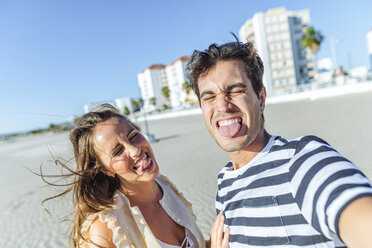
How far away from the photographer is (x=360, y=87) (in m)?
25.4

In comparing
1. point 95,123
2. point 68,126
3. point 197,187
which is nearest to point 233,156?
point 95,123

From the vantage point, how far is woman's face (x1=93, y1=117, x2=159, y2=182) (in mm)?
2191

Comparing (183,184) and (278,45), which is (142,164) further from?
(278,45)

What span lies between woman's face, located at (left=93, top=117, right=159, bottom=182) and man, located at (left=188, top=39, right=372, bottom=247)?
75 cm

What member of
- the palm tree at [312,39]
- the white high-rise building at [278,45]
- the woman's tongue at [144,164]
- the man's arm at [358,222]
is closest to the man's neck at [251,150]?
the man's arm at [358,222]

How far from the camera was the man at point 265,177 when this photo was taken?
102 cm

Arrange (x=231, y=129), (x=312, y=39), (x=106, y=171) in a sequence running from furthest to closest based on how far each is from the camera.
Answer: (x=312, y=39) < (x=106, y=171) < (x=231, y=129)

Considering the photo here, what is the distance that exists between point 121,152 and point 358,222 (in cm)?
179

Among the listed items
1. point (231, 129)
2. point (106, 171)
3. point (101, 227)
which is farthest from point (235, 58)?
point (101, 227)

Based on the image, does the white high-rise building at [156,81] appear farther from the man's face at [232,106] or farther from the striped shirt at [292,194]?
the striped shirt at [292,194]

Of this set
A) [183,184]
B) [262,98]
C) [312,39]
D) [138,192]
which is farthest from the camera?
[312,39]

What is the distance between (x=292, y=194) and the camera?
1283mm

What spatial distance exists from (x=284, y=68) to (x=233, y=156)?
68294mm

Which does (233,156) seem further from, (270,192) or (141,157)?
(141,157)
